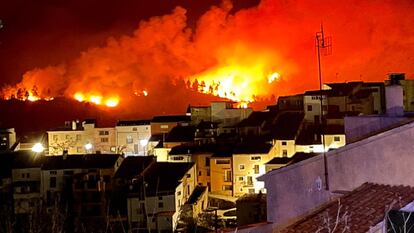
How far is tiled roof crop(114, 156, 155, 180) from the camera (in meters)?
21.1

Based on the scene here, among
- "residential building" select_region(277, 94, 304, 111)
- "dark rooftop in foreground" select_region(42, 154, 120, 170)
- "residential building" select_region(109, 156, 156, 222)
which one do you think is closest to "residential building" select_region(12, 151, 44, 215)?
"dark rooftop in foreground" select_region(42, 154, 120, 170)

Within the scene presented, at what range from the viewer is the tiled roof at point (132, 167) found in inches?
832

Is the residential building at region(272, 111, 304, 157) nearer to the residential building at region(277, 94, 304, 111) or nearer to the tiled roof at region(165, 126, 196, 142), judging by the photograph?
the residential building at region(277, 94, 304, 111)

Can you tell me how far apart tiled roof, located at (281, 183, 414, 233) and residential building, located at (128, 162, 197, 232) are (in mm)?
11688

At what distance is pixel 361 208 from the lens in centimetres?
559

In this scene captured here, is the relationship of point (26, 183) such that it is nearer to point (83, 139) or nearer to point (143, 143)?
point (83, 139)

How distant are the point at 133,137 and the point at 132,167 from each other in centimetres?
867

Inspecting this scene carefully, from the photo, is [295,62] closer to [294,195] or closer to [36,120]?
[36,120]

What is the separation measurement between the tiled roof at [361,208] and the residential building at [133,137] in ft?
79.3

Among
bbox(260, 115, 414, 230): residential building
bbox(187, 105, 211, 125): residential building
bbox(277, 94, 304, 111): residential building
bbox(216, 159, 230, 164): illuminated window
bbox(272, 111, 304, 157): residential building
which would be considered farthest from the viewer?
bbox(187, 105, 211, 125): residential building

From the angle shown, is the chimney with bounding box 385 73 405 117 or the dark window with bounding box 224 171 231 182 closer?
the chimney with bounding box 385 73 405 117

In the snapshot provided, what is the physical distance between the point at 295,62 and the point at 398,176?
26.2m

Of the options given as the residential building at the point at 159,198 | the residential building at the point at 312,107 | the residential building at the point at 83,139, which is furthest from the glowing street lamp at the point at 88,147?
the residential building at the point at 312,107

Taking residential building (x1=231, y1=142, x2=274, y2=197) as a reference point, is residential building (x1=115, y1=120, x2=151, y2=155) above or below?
above
